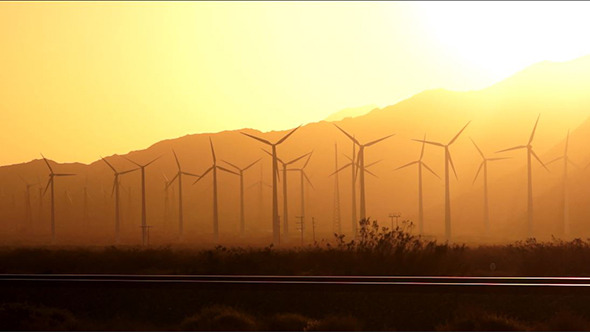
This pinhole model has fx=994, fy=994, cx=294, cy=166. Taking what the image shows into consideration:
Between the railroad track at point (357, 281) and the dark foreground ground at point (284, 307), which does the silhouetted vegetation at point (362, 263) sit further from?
the dark foreground ground at point (284, 307)

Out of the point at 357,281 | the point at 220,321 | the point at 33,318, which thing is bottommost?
the point at 220,321

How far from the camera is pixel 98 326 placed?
2209 centimetres

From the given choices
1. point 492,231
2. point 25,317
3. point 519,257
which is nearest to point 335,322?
point 25,317

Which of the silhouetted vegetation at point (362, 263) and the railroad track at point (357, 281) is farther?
the silhouetted vegetation at point (362, 263)

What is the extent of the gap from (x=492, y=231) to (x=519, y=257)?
16211 cm

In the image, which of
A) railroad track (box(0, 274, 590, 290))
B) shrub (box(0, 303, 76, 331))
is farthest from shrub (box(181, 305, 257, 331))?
railroad track (box(0, 274, 590, 290))

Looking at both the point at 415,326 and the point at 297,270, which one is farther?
the point at 297,270

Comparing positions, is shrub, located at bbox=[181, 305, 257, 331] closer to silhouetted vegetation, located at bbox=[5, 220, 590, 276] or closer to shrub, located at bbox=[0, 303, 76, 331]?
shrub, located at bbox=[0, 303, 76, 331]

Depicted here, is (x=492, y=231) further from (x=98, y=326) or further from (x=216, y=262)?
(x=98, y=326)

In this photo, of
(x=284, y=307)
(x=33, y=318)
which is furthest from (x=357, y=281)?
(x=33, y=318)

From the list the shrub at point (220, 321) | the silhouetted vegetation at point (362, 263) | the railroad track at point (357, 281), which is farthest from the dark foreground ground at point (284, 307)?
the silhouetted vegetation at point (362, 263)

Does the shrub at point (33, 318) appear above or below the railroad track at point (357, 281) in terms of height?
below

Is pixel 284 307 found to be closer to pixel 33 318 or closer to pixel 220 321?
pixel 220 321

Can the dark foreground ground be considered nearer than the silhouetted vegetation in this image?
Yes
